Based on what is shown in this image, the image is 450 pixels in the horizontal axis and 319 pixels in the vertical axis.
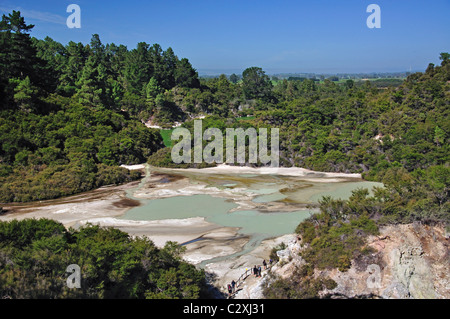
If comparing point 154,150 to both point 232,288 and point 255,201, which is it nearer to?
point 255,201

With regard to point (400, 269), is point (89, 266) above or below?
above

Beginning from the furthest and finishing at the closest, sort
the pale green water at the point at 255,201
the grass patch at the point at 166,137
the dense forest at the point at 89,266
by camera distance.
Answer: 1. the grass patch at the point at 166,137
2. the pale green water at the point at 255,201
3. the dense forest at the point at 89,266

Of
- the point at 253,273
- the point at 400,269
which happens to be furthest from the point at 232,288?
the point at 400,269

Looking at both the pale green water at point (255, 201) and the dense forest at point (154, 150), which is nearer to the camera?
the dense forest at point (154, 150)

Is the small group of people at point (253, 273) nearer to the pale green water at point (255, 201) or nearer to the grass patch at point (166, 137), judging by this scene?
the pale green water at point (255, 201)

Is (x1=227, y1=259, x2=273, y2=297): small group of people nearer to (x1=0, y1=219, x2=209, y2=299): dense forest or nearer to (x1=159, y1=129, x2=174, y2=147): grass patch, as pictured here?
(x1=0, y1=219, x2=209, y2=299): dense forest

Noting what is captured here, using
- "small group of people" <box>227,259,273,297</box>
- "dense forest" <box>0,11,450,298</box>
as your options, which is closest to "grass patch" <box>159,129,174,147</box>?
"dense forest" <box>0,11,450,298</box>

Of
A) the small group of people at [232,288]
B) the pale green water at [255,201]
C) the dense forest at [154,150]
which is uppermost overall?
the dense forest at [154,150]

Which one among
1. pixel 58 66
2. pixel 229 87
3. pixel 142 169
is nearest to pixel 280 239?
pixel 142 169

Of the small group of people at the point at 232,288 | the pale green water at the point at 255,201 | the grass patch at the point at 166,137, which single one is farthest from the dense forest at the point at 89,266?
the grass patch at the point at 166,137
